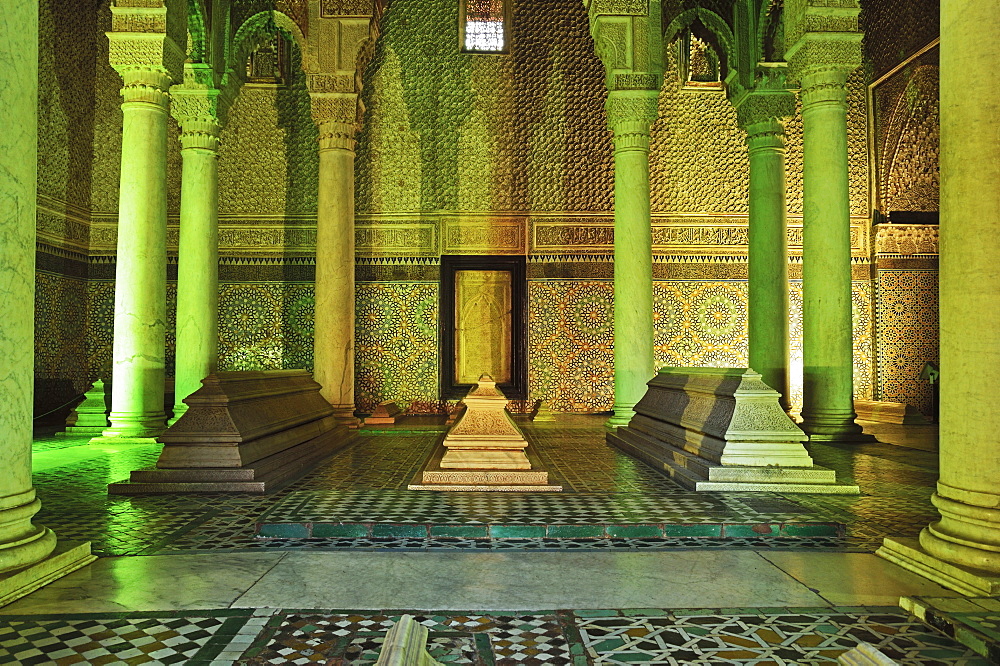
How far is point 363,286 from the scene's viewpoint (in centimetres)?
1034

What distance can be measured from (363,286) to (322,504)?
6488 mm

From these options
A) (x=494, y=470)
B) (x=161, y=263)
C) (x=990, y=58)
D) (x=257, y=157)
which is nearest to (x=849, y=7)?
(x=990, y=58)

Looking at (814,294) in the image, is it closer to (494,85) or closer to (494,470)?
(494,470)

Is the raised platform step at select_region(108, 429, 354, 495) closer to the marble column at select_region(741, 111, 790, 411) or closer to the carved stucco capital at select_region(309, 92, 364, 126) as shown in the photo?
the carved stucco capital at select_region(309, 92, 364, 126)

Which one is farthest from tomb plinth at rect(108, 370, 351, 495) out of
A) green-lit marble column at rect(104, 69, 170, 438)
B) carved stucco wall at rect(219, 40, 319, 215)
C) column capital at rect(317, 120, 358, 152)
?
carved stucco wall at rect(219, 40, 319, 215)

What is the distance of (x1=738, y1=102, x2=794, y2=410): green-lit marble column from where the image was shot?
8648 mm

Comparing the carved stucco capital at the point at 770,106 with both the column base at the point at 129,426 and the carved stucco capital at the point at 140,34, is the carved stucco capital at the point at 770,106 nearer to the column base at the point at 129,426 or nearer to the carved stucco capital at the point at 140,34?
the carved stucco capital at the point at 140,34

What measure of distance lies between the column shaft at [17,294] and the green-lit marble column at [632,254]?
5582 mm

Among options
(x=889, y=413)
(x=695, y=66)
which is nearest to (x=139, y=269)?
(x=695, y=66)

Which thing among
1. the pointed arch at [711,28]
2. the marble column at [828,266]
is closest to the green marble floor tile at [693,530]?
the marble column at [828,266]

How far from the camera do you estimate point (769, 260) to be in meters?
8.66

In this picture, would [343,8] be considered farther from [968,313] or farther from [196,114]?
[968,313]

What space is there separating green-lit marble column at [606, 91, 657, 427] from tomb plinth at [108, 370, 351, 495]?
11.7 feet

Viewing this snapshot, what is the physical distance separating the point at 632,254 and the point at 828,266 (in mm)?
1925
